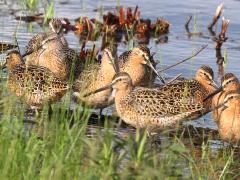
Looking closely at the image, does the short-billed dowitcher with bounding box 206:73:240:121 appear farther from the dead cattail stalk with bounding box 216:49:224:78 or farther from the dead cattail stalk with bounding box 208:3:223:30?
the dead cattail stalk with bounding box 208:3:223:30

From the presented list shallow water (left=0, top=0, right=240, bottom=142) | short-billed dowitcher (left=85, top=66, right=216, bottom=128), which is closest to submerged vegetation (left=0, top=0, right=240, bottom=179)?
short-billed dowitcher (left=85, top=66, right=216, bottom=128)

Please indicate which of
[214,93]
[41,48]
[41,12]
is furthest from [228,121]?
[41,12]

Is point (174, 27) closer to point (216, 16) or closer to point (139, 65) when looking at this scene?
point (216, 16)

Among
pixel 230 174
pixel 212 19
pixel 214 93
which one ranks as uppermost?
pixel 212 19

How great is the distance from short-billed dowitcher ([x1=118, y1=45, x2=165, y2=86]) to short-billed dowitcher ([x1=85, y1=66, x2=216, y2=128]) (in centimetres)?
151

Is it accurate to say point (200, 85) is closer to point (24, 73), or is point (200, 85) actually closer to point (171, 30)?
point (24, 73)

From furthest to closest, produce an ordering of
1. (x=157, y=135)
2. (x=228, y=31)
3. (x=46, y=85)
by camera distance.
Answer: (x=228, y=31)
(x=46, y=85)
(x=157, y=135)

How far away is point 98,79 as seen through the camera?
36.6ft

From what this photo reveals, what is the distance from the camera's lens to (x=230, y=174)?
328 inches

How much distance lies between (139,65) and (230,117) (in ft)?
8.22

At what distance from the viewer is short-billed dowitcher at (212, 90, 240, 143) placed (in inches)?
377

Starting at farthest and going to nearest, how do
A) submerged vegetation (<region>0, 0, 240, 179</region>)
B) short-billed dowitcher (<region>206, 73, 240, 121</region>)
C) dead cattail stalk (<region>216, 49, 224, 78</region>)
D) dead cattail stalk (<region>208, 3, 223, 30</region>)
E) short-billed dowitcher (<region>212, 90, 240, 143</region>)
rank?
dead cattail stalk (<region>208, 3, 223, 30</region>) → dead cattail stalk (<region>216, 49, 224, 78</region>) → short-billed dowitcher (<region>206, 73, 240, 121</region>) → short-billed dowitcher (<region>212, 90, 240, 143</region>) → submerged vegetation (<region>0, 0, 240, 179</region>)

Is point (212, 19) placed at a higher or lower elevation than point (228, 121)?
higher

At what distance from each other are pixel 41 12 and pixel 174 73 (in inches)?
155
